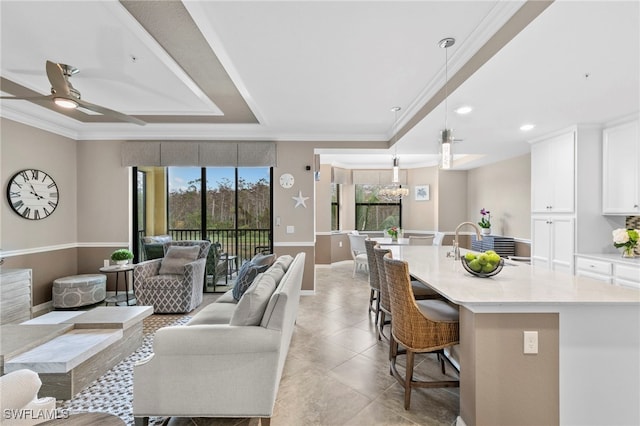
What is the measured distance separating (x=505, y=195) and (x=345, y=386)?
5.45m

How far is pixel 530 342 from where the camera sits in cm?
161

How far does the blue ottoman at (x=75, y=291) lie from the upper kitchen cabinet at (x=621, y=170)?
268 inches

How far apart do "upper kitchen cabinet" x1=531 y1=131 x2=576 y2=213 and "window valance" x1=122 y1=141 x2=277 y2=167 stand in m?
4.02

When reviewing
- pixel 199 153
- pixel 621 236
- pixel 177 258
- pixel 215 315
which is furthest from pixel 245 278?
pixel 621 236

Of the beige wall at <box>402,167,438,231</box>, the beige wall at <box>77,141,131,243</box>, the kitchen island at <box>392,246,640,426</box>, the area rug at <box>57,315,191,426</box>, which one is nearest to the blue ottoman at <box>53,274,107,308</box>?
the beige wall at <box>77,141,131,243</box>

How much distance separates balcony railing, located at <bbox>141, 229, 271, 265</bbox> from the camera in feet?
17.0

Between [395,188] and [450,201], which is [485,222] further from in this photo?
[395,188]

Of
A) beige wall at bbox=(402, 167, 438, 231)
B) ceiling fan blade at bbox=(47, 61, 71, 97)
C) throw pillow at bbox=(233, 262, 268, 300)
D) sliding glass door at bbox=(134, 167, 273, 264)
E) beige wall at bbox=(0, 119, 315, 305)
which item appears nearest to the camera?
ceiling fan blade at bbox=(47, 61, 71, 97)

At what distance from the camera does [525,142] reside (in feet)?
14.6

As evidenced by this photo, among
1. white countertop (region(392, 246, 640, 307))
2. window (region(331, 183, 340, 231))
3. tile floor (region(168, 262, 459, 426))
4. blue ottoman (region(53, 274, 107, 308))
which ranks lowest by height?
tile floor (region(168, 262, 459, 426))

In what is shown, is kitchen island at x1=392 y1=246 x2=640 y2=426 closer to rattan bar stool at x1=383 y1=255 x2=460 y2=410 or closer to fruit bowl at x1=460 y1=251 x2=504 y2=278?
rattan bar stool at x1=383 y1=255 x2=460 y2=410

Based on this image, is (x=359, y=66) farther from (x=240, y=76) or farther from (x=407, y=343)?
(x=407, y=343)

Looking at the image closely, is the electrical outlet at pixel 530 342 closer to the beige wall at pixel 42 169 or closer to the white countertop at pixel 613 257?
the white countertop at pixel 613 257

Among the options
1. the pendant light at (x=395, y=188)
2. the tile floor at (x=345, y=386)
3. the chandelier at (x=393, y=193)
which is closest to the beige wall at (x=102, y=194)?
the tile floor at (x=345, y=386)
